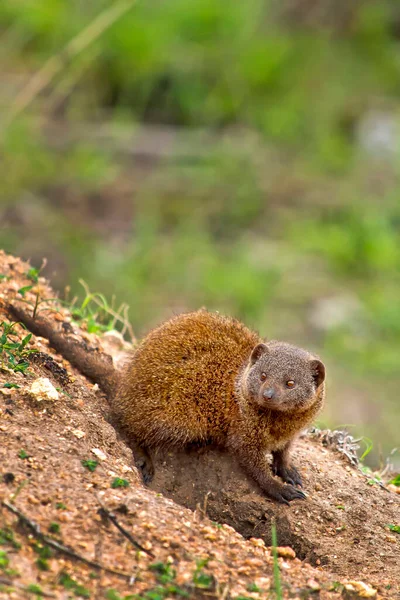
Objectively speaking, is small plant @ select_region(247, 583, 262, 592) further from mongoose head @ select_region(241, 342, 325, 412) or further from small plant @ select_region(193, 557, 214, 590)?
mongoose head @ select_region(241, 342, 325, 412)

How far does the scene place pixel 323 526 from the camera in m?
4.20

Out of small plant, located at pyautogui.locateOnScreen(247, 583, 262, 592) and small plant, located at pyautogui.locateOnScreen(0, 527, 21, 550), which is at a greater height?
small plant, located at pyautogui.locateOnScreen(247, 583, 262, 592)

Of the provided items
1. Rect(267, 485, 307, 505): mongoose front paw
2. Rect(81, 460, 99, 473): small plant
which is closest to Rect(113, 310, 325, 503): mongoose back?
Rect(267, 485, 307, 505): mongoose front paw

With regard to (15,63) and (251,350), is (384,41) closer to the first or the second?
(15,63)

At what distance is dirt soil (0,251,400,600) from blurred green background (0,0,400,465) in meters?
4.00

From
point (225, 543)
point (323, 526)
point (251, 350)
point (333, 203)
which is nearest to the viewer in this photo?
point (225, 543)

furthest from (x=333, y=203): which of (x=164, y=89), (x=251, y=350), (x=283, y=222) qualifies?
(x=251, y=350)

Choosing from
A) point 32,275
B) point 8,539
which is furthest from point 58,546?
point 32,275

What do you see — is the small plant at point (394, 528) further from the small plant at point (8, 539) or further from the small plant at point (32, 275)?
the small plant at point (32, 275)

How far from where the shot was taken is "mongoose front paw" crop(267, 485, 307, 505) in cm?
425

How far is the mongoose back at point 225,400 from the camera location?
430cm

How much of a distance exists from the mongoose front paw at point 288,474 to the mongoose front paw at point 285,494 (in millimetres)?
114

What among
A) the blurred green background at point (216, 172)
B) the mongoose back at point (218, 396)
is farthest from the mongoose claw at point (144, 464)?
the blurred green background at point (216, 172)

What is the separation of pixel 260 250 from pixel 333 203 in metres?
1.48
